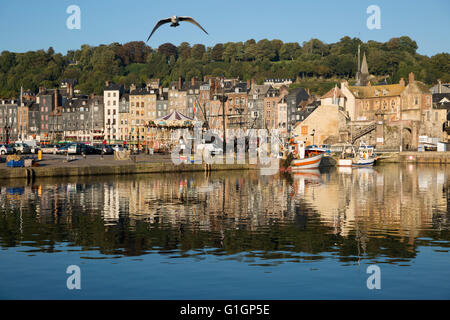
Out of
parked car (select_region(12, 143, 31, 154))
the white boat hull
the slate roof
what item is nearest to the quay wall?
the white boat hull

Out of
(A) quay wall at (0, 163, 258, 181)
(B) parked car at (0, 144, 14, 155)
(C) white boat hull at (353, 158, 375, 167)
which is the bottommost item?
(C) white boat hull at (353, 158, 375, 167)

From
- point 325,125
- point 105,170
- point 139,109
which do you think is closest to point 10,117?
point 139,109

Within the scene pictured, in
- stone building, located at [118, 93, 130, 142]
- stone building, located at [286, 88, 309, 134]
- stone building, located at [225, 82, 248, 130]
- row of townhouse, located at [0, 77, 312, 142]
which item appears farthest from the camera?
stone building, located at [118, 93, 130, 142]

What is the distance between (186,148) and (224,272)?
185 feet

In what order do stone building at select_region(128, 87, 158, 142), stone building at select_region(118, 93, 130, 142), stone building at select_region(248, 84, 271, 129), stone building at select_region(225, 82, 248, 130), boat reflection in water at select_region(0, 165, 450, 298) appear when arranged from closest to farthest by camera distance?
boat reflection in water at select_region(0, 165, 450, 298) → stone building at select_region(248, 84, 271, 129) → stone building at select_region(225, 82, 248, 130) → stone building at select_region(128, 87, 158, 142) → stone building at select_region(118, 93, 130, 142)

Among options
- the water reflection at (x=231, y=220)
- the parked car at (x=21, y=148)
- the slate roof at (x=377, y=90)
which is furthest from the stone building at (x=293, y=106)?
the water reflection at (x=231, y=220)

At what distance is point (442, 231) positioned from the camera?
22969 millimetres

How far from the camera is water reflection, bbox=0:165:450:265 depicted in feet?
63.9

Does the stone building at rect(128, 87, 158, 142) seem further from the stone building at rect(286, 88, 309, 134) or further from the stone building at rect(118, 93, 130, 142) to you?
the stone building at rect(286, 88, 309, 134)

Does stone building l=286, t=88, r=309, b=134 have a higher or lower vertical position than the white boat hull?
higher

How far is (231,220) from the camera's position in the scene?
2581 cm

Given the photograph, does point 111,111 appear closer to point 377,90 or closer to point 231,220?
point 377,90

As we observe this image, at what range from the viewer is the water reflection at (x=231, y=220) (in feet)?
63.9
